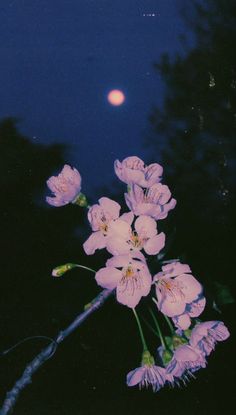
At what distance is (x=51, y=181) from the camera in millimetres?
1452

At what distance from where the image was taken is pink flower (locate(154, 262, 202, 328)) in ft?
3.56

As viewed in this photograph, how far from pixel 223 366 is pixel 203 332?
4.14 meters

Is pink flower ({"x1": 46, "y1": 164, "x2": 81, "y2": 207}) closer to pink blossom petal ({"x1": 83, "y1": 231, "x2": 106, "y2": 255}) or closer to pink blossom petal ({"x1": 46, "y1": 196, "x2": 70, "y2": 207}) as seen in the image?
pink blossom petal ({"x1": 46, "y1": 196, "x2": 70, "y2": 207})

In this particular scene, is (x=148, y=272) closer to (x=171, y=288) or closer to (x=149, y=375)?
(x=171, y=288)

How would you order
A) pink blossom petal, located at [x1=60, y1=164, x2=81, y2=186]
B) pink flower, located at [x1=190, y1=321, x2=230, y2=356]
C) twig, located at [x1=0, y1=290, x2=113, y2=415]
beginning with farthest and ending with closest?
pink blossom petal, located at [x1=60, y1=164, x2=81, y2=186] → pink flower, located at [x1=190, y1=321, x2=230, y2=356] → twig, located at [x1=0, y1=290, x2=113, y2=415]

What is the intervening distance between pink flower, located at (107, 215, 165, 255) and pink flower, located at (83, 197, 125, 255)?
85 mm

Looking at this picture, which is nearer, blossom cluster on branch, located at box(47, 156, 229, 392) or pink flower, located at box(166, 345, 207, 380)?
blossom cluster on branch, located at box(47, 156, 229, 392)

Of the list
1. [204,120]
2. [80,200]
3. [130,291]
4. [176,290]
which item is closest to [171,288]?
[176,290]

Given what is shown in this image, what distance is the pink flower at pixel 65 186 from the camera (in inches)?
54.2

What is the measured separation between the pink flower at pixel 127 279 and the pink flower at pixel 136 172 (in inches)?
10.7

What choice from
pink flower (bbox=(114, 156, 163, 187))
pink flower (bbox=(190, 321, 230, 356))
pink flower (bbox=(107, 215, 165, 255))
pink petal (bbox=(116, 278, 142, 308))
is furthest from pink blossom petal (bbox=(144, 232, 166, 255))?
pink flower (bbox=(190, 321, 230, 356))

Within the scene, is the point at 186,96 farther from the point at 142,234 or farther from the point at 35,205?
the point at 142,234

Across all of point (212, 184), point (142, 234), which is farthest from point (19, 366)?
point (212, 184)

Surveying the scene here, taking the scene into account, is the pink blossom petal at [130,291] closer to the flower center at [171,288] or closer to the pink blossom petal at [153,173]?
the flower center at [171,288]
